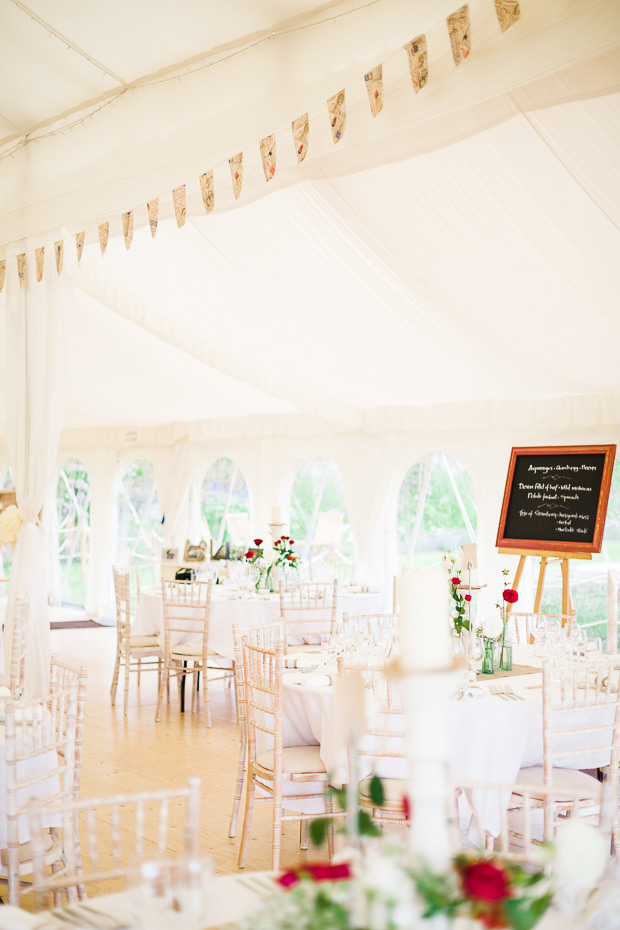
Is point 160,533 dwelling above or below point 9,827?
above

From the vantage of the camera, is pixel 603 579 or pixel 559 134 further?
pixel 603 579

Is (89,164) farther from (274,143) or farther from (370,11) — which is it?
(370,11)

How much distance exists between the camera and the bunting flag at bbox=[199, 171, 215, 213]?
441 centimetres

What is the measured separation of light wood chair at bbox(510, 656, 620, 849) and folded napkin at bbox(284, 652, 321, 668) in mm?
1188

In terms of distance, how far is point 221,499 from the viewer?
1242cm

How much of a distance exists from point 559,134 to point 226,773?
4190 mm

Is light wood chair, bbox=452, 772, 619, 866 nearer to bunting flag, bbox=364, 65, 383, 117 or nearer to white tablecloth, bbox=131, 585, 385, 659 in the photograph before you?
bunting flag, bbox=364, 65, 383, 117

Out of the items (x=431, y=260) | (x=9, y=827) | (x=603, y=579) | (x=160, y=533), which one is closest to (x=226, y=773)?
(x=9, y=827)

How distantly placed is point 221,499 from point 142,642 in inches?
200

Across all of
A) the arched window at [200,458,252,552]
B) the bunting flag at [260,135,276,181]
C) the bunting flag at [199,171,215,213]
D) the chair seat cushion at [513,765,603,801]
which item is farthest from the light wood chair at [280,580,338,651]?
the arched window at [200,458,252,552]

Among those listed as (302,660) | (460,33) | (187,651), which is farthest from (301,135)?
(187,651)

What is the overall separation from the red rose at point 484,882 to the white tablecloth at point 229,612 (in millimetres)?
5691

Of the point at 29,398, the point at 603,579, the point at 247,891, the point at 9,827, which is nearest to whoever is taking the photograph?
the point at 247,891

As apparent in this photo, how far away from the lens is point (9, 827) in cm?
282
